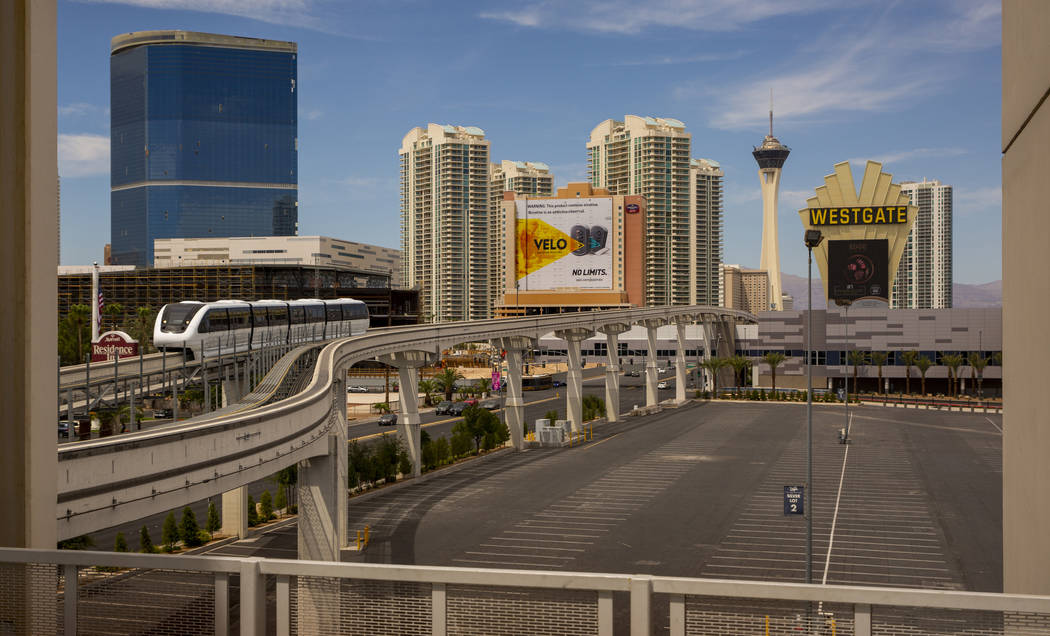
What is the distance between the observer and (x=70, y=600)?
8.24 metres

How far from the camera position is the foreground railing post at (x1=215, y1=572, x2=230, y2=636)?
26.3ft

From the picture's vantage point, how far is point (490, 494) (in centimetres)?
4800

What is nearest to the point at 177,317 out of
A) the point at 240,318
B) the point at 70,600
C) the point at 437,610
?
the point at 240,318

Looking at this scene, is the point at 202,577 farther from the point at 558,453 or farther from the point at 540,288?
the point at 540,288

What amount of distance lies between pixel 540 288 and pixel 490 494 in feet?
349

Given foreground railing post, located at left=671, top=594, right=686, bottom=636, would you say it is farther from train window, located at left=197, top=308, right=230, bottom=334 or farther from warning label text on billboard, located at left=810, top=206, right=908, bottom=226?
warning label text on billboard, located at left=810, top=206, right=908, bottom=226

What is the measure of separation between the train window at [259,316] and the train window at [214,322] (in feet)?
10.4

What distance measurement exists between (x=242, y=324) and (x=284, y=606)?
1716 inches

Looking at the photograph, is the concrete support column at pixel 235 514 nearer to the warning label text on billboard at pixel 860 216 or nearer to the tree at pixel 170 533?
the tree at pixel 170 533

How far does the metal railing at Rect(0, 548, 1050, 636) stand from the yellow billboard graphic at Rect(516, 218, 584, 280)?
144m

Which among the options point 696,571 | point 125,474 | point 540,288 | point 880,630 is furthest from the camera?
point 540,288

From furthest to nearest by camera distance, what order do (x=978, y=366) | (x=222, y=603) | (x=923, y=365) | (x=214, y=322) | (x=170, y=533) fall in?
1. (x=923, y=365)
2. (x=978, y=366)
3. (x=214, y=322)
4. (x=170, y=533)
5. (x=222, y=603)

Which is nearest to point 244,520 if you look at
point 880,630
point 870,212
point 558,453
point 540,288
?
point 558,453

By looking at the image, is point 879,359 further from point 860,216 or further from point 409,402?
point 409,402
